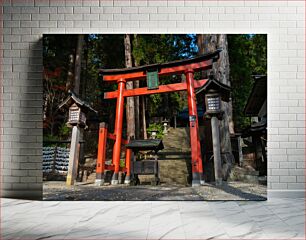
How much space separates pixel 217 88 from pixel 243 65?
0.42 meters

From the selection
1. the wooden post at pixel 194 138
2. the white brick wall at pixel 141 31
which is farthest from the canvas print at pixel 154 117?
the white brick wall at pixel 141 31

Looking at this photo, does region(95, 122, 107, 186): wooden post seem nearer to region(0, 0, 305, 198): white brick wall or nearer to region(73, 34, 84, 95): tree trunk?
region(73, 34, 84, 95): tree trunk

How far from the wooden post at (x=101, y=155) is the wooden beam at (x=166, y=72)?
0.56m

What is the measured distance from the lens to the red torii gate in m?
4.20

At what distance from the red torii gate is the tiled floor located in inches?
15.8

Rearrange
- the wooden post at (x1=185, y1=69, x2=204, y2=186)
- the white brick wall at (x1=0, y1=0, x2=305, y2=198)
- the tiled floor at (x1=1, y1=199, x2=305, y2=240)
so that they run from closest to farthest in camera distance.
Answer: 1. the tiled floor at (x1=1, y1=199, x2=305, y2=240)
2. the wooden post at (x1=185, y1=69, x2=204, y2=186)
3. the white brick wall at (x1=0, y1=0, x2=305, y2=198)

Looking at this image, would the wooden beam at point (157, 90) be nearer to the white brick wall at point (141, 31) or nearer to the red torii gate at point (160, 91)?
the red torii gate at point (160, 91)

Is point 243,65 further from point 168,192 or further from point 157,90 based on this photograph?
point 168,192

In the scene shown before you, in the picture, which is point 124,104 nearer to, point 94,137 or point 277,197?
point 94,137

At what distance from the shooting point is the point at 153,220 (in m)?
3.29

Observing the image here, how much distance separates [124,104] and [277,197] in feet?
6.52

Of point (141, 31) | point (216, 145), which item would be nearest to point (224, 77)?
point (216, 145)

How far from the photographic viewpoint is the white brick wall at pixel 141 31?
429cm

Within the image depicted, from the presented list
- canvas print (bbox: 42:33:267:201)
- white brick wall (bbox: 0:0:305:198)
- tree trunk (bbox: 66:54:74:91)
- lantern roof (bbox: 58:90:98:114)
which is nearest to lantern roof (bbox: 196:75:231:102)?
canvas print (bbox: 42:33:267:201)
